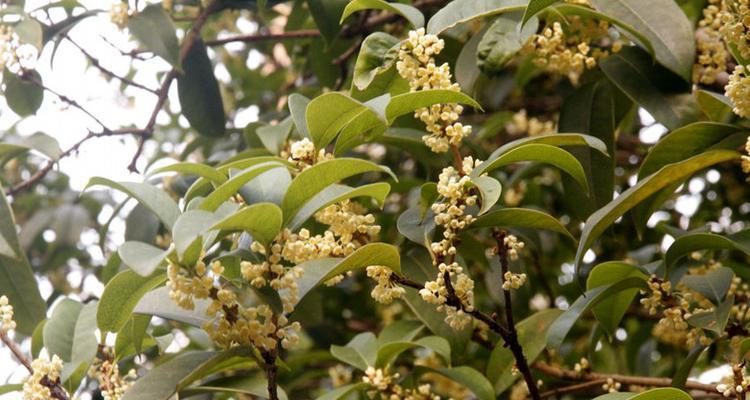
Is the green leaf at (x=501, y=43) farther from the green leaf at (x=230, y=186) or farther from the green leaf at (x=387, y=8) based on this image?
the green leaf at (x=230, y=186)

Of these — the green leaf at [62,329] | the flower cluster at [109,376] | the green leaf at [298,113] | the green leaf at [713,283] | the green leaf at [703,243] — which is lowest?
the green leaf at [713,283]

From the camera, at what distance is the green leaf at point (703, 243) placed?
107 centimetres

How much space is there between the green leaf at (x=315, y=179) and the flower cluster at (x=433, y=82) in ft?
0.43

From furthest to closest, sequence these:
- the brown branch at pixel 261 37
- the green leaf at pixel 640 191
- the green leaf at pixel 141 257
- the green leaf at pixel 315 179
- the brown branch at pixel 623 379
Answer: the brown branch at pixel 261 37 → the brown branch at pixel 623 379 → the green leaf at pixel 640 191 → the green leaf at pixel 315 179 → the green leaf at pixel 141 257

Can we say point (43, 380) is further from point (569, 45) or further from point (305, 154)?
point (569, 45)

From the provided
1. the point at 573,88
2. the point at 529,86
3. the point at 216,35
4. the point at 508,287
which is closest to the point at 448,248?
the point at 508,287

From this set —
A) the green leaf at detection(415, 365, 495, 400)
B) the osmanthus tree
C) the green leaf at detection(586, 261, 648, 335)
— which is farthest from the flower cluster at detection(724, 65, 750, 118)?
the green leaf at detection(415, 365, 495, 400)

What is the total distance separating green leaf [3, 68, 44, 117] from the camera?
1.66m

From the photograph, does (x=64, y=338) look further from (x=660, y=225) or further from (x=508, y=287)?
(x=660, y=225)

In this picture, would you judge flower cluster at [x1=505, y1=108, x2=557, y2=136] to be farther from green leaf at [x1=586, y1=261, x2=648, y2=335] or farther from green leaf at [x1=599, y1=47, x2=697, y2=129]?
green leaf at [x1=586, y1=261, x2=648, y2=335]

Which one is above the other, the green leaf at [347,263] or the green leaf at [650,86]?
the green leaf at [347,263]

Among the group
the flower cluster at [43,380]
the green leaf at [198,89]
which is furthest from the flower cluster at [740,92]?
the green leaf at [198,89]

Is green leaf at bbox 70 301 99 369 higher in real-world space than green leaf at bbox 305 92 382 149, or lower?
lower

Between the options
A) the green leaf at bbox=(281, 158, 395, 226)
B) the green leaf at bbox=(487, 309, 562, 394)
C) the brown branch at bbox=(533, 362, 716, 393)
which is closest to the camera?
the green leaf at bbox=(281, 158, 395, 226)
